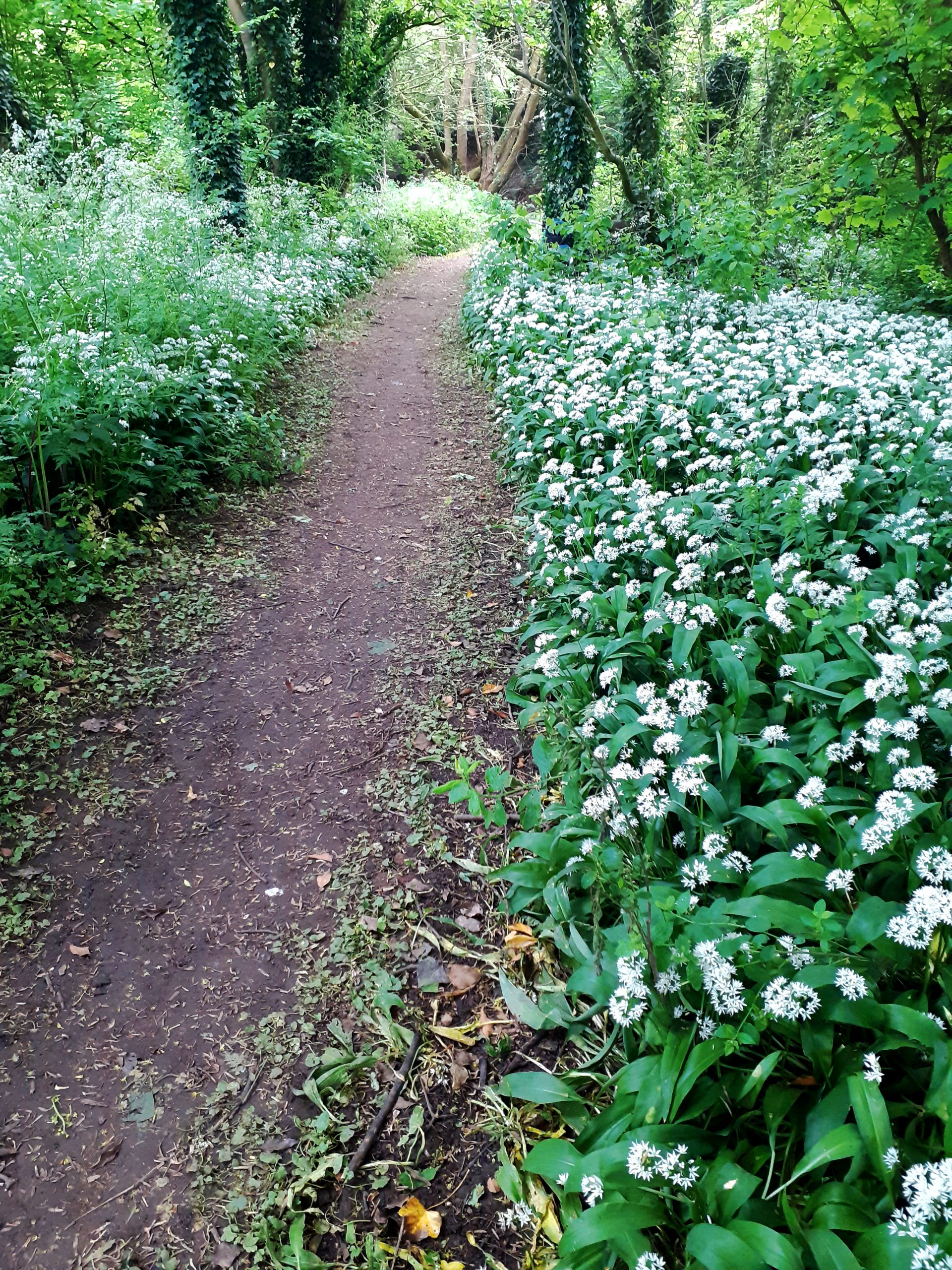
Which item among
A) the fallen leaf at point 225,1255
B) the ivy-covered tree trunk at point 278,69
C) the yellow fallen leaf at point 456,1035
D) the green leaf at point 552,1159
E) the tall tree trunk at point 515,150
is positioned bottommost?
the fallen leaf at point 225,1255

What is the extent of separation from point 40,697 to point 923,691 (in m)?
4.35

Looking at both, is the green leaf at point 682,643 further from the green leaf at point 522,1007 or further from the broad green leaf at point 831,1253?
the broad green leaf at point 831,1253

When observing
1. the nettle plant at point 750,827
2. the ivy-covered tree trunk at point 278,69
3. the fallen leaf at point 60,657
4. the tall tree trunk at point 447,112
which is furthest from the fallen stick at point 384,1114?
the tall tree trunk at point 447,112

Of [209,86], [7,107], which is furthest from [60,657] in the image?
[209,86]

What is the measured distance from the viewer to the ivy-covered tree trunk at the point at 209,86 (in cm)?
1077

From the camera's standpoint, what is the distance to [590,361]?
247 inches

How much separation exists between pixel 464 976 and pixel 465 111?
39.6 metres

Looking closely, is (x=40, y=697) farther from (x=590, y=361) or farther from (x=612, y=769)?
(x=590, y=361)

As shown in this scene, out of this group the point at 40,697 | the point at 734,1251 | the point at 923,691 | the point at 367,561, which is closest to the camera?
the point at 734,1251

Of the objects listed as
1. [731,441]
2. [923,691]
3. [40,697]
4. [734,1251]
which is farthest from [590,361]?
[734,1251]

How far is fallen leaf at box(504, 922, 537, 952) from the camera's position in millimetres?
2934

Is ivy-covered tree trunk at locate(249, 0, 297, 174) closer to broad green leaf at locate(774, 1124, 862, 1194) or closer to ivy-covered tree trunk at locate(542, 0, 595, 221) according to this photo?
ivy-covered tree trunk at locate(542, 0, 595, 221)

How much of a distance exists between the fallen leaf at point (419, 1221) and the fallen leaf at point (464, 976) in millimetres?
727

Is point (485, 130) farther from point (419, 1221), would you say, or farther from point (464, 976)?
point (419, 1221)
